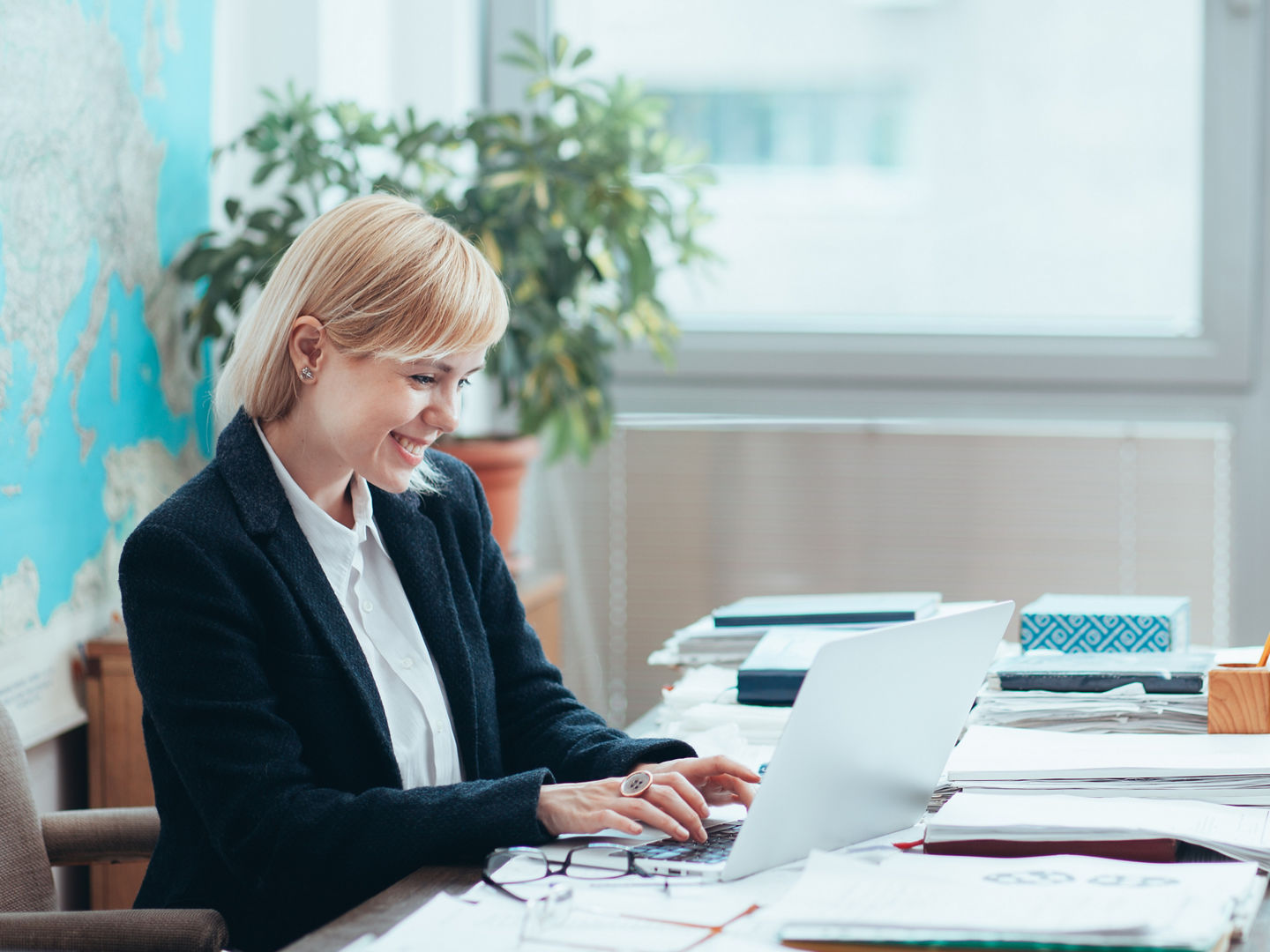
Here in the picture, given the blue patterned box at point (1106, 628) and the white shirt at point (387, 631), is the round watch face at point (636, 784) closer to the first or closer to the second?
the white shirt at point (387, 631)

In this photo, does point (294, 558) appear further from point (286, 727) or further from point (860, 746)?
point (860, 746)

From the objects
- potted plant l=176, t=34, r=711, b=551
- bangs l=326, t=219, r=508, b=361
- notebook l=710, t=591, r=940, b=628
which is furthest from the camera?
potted plant l=176, t=34, r=711, b=551

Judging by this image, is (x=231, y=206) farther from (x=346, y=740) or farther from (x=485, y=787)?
(x=485, y=787)

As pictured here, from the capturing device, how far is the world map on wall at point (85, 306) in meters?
1.74

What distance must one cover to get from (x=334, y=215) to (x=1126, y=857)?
3.15ft

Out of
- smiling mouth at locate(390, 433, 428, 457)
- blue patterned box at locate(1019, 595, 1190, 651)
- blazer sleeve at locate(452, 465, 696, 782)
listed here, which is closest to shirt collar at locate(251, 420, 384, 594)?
smiling mouth at locate(390, 433, 428, 457)

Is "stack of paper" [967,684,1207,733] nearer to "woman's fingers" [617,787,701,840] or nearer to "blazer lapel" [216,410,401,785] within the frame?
"woman's fingers" [617,787,701,840]

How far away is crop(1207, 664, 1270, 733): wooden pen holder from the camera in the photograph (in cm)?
138

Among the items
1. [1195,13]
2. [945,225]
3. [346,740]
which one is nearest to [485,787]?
[346,740]

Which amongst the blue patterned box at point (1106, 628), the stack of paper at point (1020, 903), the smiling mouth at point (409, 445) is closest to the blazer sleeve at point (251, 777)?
the smiling mouth at point (409, 445)

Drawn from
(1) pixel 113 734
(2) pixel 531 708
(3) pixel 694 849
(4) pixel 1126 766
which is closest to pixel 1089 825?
(4) pixel 1126 766

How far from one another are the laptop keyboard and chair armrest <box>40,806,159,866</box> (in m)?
0.66

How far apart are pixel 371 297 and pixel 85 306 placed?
0.77 metres

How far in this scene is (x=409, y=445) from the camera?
1.41m
